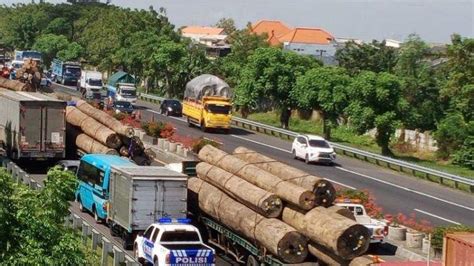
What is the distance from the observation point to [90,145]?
4091 cm

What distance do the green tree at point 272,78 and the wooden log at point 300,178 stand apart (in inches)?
1459

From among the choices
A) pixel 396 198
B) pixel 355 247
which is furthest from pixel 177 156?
pixel 355 247

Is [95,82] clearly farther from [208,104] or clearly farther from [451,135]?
[451,135]

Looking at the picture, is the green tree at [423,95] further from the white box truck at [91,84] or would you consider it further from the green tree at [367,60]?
the white box truck at [91,84]

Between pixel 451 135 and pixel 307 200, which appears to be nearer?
pixel 307 200

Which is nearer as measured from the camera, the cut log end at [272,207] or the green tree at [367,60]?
the cut log end at [272,207]

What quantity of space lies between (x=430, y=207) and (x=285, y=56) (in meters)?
31.0

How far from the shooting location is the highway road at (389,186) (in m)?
38.1

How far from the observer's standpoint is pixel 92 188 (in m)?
31.1

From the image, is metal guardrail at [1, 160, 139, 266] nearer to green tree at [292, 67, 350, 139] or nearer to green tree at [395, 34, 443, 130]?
green tree at [292, 67, 350, 139]

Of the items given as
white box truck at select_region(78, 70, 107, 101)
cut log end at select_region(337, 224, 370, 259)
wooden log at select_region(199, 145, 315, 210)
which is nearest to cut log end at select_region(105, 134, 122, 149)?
wooden log at select_region(199, 145, 315, 210)

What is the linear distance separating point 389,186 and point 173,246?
71.8ft

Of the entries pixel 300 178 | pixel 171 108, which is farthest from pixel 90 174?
pixel 171 108

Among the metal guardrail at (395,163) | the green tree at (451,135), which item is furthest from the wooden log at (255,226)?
the green tree at (451,135)
